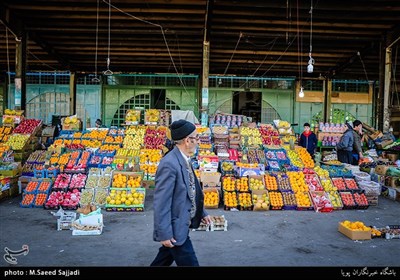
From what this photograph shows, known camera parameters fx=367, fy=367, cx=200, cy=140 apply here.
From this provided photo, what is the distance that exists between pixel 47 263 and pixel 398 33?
521 inches

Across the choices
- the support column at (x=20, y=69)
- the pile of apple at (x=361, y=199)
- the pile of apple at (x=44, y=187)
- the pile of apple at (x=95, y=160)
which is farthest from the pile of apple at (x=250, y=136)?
the support column at (x=20, y=69)

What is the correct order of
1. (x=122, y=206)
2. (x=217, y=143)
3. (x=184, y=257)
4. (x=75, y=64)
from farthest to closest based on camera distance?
(x=75, y=64), (x=217, y=143), (x=122, y=206), (x=184, y=257)

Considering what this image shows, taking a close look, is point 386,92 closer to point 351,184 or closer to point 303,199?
point 351,184

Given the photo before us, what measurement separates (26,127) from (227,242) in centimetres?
822

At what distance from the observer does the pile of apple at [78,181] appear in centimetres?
801

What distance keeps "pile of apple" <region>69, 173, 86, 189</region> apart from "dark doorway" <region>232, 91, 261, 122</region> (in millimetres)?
13424

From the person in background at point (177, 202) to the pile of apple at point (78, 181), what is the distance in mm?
5439

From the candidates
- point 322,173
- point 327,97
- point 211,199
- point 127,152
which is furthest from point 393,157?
point 127,152

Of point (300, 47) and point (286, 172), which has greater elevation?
point (300, 47)

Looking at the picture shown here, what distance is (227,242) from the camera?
5449mm

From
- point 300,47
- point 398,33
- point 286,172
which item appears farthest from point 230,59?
point 286,172

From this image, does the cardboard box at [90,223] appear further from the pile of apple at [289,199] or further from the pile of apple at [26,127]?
the pile of apple at [26,127]

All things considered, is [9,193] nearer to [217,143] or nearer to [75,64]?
[217,143]

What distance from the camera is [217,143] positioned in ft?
35.1
